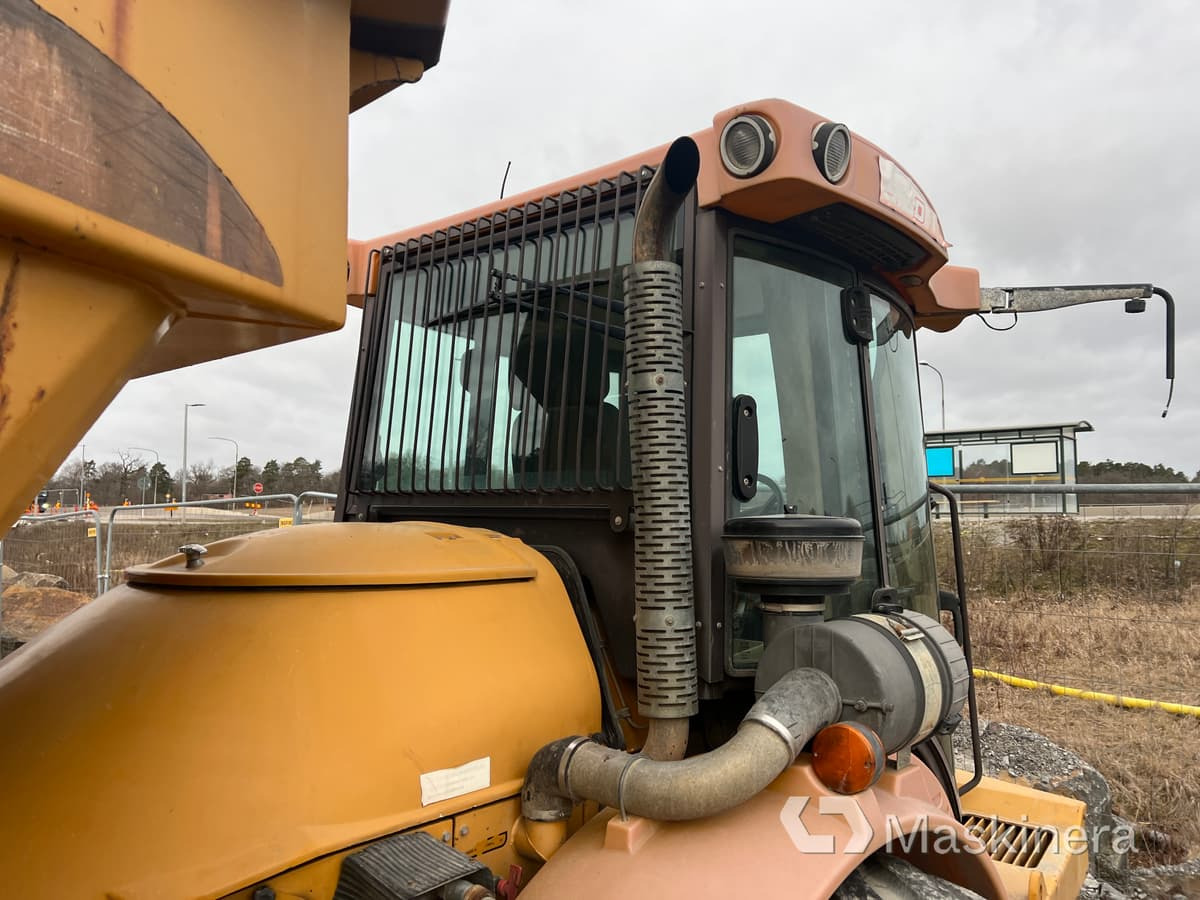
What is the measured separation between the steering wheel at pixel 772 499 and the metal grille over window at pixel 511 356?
357 millimetres

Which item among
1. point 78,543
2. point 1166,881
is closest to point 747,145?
point 1166,881

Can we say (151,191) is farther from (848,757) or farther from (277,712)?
(848,757)

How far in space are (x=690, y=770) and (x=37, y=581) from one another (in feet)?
42.9

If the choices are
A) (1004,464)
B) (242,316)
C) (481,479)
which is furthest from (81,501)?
(1004,464)

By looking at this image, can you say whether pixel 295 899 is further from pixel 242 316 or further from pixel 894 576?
pixel 894 576

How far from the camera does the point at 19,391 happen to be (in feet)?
2.91

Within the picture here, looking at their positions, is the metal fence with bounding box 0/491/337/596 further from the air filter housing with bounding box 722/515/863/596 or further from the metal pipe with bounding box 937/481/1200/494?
the air filter housing with bounding box 722/515/863/596

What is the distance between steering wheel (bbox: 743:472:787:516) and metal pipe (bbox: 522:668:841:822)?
489 mm

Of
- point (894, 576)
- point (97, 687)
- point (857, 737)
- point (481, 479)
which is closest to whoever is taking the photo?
point (97, 687)

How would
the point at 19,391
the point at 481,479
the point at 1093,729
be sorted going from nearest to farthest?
the point at 19,391 < the point at 481,479 < the point at 1093,729

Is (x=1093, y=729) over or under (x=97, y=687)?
under

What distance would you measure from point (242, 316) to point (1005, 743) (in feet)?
15.5

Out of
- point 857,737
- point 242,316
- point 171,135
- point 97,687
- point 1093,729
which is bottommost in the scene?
point 1093,729

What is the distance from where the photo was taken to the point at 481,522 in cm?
245
